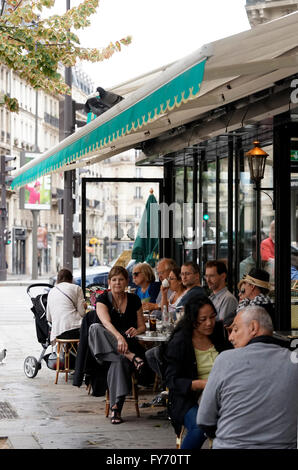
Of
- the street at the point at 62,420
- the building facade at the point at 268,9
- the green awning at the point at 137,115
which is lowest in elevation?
the street at the point at 62,420

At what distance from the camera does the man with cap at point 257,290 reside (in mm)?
8414

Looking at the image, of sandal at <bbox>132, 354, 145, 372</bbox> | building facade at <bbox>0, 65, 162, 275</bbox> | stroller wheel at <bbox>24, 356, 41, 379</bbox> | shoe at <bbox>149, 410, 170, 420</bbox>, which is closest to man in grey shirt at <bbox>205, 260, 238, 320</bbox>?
sandal at <bbox>132, 354, 145, 372</bbox>

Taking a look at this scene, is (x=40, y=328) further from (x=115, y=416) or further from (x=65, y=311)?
(x=115, y=416)

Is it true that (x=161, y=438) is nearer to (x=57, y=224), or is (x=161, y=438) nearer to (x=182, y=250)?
(x=182, y=250)

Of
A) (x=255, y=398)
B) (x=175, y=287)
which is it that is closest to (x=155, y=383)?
(x=175, y=287)

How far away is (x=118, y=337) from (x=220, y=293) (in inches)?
45.2

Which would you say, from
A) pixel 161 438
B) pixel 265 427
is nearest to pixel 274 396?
pixel 265 427

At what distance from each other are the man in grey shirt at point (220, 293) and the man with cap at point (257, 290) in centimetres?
39

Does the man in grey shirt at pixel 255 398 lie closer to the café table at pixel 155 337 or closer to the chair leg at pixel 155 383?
the café table at pixel 155 337

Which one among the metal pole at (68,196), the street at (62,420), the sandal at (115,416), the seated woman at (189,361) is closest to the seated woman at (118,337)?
the sandal at (115,416)

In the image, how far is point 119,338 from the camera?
8852mm

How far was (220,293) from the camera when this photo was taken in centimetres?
925

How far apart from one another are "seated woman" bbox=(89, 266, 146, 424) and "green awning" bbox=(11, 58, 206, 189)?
139cm
